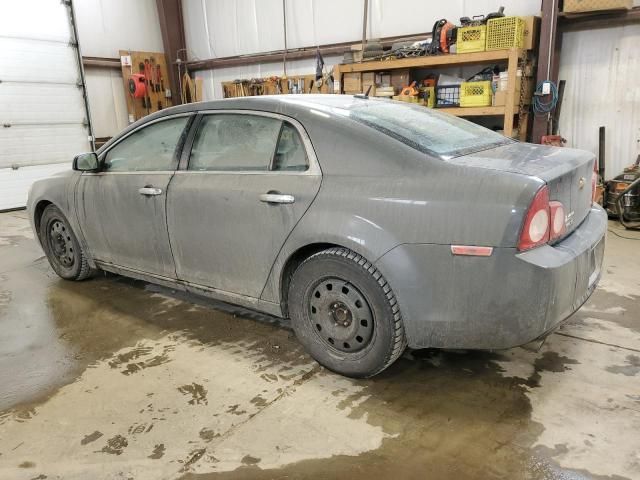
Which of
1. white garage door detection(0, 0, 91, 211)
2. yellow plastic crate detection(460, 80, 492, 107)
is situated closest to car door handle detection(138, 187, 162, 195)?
yellow plastic crate detection(460, 80, 492, 107)

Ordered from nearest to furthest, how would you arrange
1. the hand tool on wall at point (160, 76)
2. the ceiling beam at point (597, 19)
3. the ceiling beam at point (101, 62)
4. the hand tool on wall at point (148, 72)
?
the ceiling beam at point (597, 19) < the ceiling beam at point (101, 62) < the hand tool on wall at point (148, 72) < the hand tool on wall at point (160, 76)

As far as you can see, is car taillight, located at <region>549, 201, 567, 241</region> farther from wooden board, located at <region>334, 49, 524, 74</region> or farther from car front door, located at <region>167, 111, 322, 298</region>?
wooden board, located at <region>334, 49, 524, 74</region>

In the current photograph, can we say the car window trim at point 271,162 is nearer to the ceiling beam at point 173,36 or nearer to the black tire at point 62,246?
the black tire at point 62,246

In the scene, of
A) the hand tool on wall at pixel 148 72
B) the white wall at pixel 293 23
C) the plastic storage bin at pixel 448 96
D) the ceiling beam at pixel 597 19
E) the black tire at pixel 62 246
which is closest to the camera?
the black tire at pixel 62 246

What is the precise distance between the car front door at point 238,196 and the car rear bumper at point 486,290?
0.61 meters

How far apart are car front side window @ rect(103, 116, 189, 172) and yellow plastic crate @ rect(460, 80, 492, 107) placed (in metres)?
4.26

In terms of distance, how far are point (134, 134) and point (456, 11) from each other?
214 inches

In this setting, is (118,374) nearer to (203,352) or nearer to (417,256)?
(203,352)

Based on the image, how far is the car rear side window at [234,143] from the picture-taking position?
2.60 m

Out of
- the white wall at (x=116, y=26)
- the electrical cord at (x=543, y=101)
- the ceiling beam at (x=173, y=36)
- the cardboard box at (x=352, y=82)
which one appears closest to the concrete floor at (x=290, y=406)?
the electrical cord at (x=543, y=101)

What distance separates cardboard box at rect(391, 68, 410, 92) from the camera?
687 centimetres

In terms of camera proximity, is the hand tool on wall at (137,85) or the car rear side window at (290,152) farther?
the hand tool on wall at (137,85)

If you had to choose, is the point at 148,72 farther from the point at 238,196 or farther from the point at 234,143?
the point at 238,196

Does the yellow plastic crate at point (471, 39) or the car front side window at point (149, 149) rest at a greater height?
the yellow plastic crate at point (471, 39)
